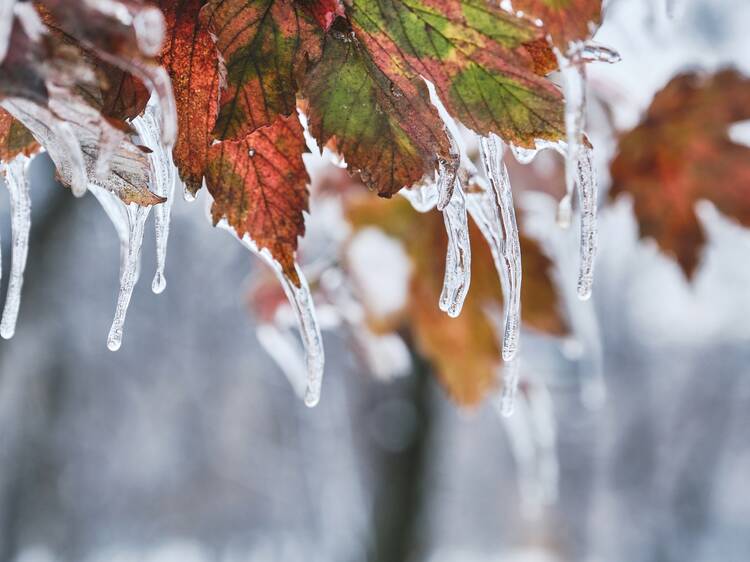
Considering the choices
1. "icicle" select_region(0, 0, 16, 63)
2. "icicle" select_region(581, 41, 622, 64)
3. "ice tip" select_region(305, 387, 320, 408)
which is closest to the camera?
"icicle" select_region(0, 0, 16, 63)

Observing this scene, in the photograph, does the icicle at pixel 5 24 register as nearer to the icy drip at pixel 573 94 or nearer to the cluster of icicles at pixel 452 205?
the cluster of icicles at pixel 452 205

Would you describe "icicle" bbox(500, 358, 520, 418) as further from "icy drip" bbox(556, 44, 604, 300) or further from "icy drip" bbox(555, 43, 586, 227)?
"icy drip" bbox(555, 43, 586, 227)

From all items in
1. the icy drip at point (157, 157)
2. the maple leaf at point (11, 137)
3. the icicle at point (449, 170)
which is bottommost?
the maple leaf at point (11, 137)

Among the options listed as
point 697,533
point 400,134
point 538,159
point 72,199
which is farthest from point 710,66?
point 697,533

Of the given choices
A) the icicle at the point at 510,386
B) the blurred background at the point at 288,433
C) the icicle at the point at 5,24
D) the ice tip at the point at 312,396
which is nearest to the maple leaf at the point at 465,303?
the icicle at the point at 510,386

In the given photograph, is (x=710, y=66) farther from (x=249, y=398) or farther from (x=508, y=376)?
(x=249, y=398)

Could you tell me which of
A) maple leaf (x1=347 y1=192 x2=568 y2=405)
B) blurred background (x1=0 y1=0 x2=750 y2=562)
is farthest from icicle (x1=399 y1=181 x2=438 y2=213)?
blurred background (x1=0 y1=0 x2=750 y2=562)
